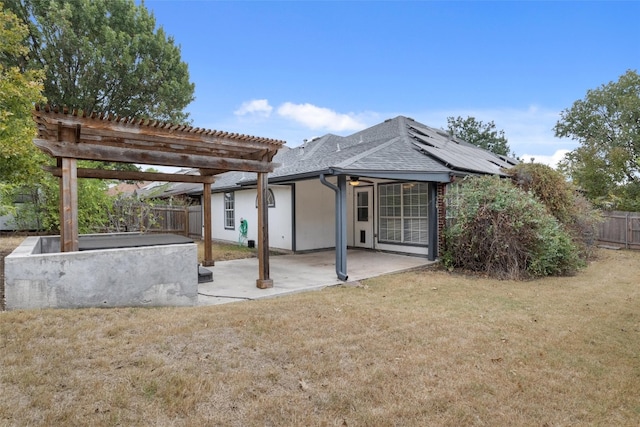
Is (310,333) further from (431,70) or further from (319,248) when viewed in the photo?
(431,70)

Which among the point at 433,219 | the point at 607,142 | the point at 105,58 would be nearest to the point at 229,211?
the point at 105,58

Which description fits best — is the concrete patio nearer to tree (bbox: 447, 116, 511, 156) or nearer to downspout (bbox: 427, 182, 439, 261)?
downspout (bbox: 427, 182, 439, 261)

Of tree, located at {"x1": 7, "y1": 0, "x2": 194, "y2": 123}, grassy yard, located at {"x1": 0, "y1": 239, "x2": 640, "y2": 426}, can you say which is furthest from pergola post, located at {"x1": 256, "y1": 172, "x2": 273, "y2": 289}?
tree, located at {"x1": 7, "y1": 0, "x2": 194, "y2": 123}

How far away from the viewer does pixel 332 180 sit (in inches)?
446

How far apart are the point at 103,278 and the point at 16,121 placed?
15.0ft

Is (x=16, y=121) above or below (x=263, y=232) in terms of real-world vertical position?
above

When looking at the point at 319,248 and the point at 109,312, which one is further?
the point at 319,248

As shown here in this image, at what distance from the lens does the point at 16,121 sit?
6.77m

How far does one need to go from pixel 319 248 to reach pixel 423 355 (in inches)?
335

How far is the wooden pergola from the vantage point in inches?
180

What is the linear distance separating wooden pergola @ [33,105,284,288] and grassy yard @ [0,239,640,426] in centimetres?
167

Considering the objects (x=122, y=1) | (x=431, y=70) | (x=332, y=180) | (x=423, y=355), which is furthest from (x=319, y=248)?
(x=122, y=1)

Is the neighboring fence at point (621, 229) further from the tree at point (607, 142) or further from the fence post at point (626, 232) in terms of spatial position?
the tree at point (607, 142)

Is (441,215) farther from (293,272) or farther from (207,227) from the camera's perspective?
(207,227)
